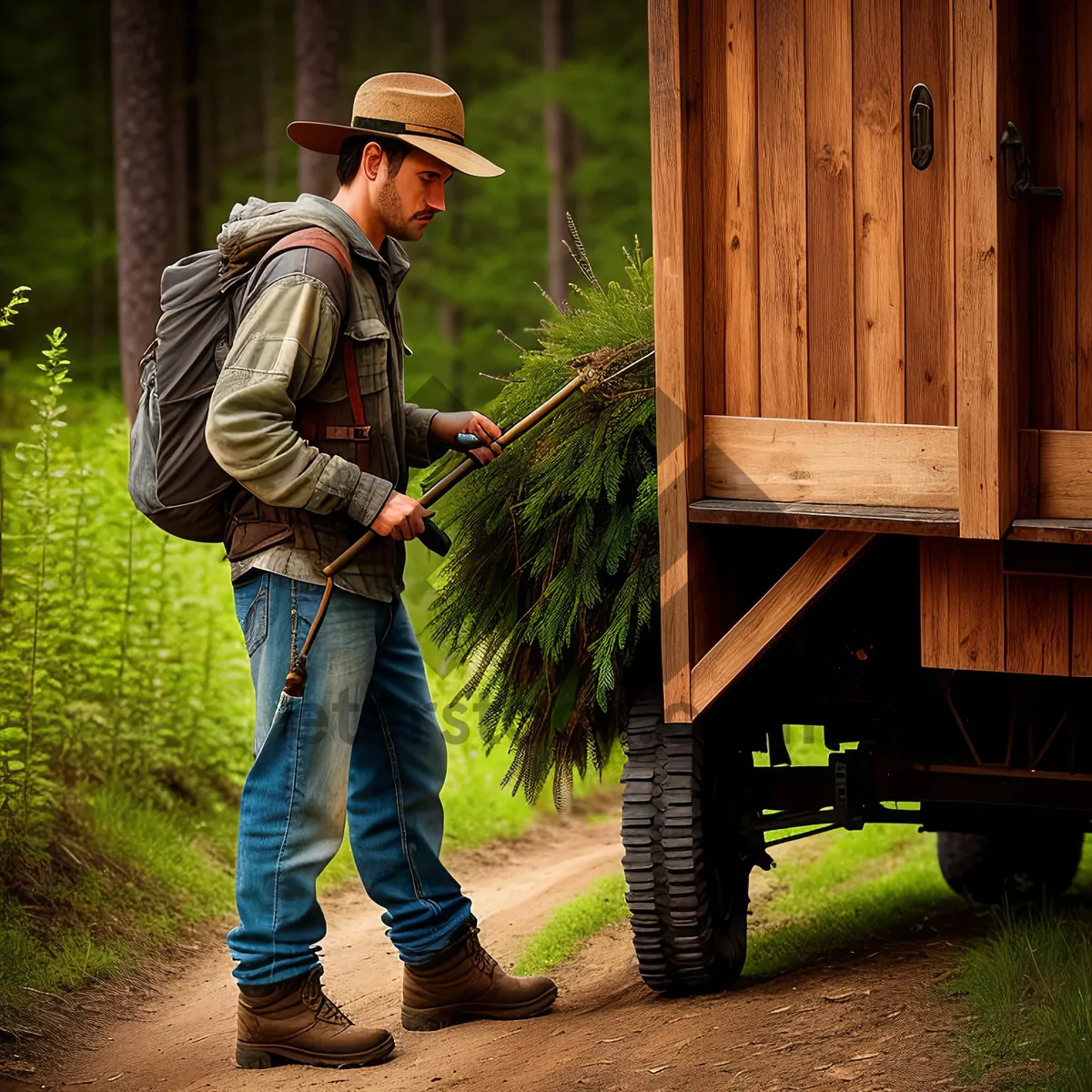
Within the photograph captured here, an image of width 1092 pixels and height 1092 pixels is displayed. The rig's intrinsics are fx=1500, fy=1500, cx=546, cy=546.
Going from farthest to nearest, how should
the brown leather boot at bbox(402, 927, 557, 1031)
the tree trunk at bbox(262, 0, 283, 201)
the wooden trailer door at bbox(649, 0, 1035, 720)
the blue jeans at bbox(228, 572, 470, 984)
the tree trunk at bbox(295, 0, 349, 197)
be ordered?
the tree trunk at bbox(262, 0, 283, 201) → the tree trunk at bbox(295, 0, 349, 197) → the brown leather boot at bbox(402, 927, 557, 1031) → the blue jeans at bbox(228, 572, 470, 984) → the wooden trailer door at bbox(649, 0, 1035, 720)

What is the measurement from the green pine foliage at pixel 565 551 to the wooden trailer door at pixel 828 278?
1.09ft

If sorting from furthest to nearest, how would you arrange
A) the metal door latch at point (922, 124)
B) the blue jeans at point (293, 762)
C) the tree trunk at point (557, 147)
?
the tree trunk at point (557, 147), the blue jeans at point (293, 762), the metal door latch at point (922, 124)

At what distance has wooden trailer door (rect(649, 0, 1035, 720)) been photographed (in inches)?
136

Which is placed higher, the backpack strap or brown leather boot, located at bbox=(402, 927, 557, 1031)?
the backpack strap

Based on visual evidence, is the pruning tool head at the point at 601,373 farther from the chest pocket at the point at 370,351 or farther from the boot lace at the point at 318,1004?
the boot lace at the point at 318,1004

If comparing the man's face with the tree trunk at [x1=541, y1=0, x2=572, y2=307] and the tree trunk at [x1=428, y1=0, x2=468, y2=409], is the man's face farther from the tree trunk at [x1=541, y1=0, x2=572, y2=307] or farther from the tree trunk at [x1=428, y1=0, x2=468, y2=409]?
the tree trunk at [x1=428, y1=0, x2=468, y2=409]

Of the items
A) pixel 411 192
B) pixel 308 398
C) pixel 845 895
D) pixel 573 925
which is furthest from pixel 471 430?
pixel 845 895

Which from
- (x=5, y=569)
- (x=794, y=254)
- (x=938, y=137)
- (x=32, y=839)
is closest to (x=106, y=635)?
(x=5, y=569)

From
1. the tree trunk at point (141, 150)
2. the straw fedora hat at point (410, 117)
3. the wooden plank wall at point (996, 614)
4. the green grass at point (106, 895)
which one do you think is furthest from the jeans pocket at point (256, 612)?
the tree trunk at point (141, 150)

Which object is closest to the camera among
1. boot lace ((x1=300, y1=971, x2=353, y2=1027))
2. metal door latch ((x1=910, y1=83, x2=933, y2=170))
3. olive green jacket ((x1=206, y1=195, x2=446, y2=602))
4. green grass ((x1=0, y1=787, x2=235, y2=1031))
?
metal door latch ((x1=910, y1=83, x2=933, y2=170))

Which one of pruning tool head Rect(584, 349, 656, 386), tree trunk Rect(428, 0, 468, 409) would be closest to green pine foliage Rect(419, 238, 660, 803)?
pruning tool head Rect(584, 349, 656, 386)

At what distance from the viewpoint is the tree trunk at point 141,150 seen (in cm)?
1075

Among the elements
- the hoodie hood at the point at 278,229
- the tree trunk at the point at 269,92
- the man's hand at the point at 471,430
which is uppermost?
the tree trunk at the point at 269,92

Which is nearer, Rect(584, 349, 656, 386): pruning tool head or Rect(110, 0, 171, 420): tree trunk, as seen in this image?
Rect(584, 349, 656, 386): pruning tool head
